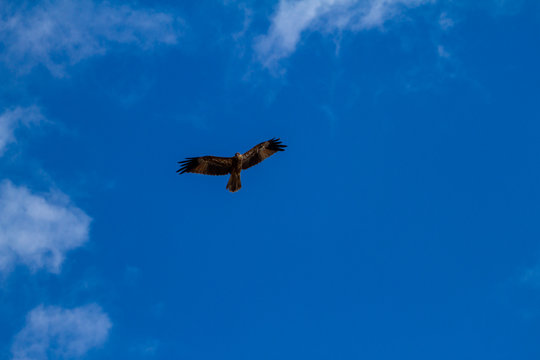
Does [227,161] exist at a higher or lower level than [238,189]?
higher

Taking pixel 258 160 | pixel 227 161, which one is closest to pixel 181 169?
pixel 227 161

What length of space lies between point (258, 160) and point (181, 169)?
3.63 m

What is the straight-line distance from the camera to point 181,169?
2311 cm

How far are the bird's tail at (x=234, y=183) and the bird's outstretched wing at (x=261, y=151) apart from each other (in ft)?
3.45

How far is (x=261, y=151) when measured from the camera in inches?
951

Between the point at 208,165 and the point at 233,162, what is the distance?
1262 millimetres

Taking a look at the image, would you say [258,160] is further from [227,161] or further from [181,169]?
[181,169]

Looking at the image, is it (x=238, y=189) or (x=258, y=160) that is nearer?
(x=238, y=189)

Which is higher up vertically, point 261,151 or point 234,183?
point 261,151

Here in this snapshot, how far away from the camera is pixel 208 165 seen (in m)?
23.6

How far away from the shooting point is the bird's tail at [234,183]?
2255cm

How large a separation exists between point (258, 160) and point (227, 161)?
1.62 m

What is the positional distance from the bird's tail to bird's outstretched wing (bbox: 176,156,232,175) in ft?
2.59

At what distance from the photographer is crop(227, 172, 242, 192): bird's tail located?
74.0ft
